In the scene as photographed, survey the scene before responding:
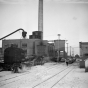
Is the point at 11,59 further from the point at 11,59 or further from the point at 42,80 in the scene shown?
the point at 42,80

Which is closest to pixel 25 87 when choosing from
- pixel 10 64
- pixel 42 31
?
pixel 10 64

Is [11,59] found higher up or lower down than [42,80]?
higher up

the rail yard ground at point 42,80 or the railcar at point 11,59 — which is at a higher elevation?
the railcar at point 11,59

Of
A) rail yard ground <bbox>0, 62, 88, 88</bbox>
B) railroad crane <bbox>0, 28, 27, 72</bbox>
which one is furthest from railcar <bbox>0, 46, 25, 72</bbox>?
rail yard ground <bbox>0, 62, 88, 88</bbox>

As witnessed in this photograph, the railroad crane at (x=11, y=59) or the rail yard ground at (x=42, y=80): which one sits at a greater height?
the railroad crane at (x=11, y=59)

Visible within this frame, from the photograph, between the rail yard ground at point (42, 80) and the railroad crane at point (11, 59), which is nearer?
the rail yard ground at point (42, 80)

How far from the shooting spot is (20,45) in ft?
172

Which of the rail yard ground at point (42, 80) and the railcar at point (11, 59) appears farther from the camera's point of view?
the railcar at point (11, 59)

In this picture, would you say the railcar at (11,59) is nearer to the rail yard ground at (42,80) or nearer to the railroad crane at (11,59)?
the railroad crane at (11,59)

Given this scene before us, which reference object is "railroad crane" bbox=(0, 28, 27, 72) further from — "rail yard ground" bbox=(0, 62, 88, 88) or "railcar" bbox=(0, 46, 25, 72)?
"rail yard ground" bbox=(0, 62, 88, 88)

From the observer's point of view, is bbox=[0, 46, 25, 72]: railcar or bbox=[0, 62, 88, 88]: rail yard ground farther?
bbox=[0, 46, 25, 72]: railcar

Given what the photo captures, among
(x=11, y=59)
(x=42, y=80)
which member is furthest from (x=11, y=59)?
(x=42, y=80)

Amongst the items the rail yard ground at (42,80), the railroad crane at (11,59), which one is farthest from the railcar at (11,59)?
the rail yard ground at (42,80)

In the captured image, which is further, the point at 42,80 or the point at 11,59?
the point at 11,59
